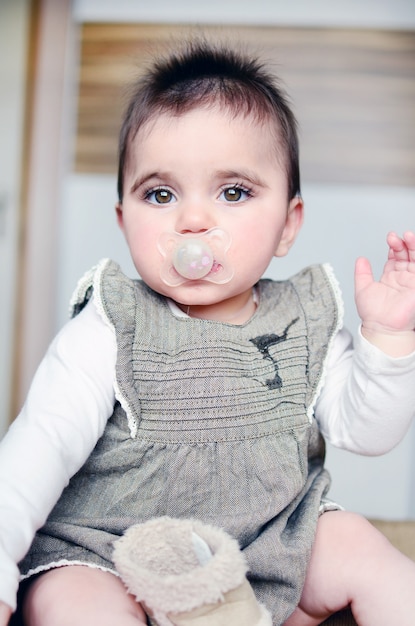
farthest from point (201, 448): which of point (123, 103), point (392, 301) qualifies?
point (123, 103)

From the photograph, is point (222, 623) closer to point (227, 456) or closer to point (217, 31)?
point (227, 456)

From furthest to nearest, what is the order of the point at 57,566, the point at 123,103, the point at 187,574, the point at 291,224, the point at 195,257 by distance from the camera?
the point at 123,103 < the point at 291,224 < the point at 195,257 < the point at 57,566 < the point at 187,574

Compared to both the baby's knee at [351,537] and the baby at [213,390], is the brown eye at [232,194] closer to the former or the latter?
the baby at [213,390]

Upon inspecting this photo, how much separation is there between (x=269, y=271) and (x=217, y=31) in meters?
0.59

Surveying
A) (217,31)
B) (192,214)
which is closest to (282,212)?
(192,214)

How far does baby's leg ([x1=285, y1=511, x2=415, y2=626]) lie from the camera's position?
79 cm

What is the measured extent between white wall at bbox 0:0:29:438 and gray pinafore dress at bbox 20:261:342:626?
1.10 meters

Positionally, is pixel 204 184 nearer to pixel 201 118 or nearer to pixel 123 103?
pixel 201 118

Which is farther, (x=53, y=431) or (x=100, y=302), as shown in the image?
(x=100, y=302)

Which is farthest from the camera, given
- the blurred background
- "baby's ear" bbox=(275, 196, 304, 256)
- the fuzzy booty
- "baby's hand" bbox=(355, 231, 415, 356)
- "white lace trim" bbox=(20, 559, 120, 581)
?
the blurred background

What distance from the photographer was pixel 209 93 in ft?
3.20

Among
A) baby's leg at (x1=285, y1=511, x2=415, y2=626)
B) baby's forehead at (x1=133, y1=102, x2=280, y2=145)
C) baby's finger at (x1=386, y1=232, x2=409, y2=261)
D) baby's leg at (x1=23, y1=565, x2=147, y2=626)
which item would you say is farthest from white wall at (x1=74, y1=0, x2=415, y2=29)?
baby's leg at (x1=23, y1=565, x2=147, y2=626)

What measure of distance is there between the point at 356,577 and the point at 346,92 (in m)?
1.37

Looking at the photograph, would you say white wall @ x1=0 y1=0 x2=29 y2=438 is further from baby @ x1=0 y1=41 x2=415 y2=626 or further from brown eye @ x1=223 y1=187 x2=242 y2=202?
brown eye @ x1=223 y1=187 x2=242 y2=202
